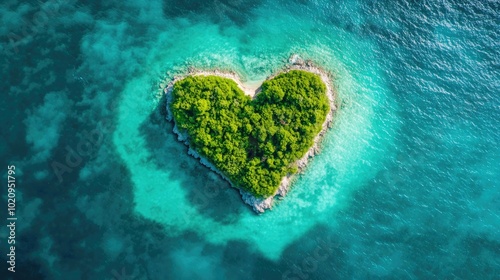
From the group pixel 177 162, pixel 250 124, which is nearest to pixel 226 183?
pixel 177 162

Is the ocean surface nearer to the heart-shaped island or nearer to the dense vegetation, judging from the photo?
the heart-shaped island

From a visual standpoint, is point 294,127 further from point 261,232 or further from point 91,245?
point 91,245

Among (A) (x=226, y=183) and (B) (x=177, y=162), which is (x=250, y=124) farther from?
(B) (x=177, y=162)

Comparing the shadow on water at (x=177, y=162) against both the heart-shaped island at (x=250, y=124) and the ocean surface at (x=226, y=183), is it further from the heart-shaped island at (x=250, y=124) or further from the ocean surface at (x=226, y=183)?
the heart-shaped island at (x=250, y=124)

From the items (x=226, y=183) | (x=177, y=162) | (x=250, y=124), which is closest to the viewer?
(x=250, y=124)

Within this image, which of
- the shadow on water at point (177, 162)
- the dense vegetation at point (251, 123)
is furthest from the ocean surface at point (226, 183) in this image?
the dense vegetation at point (251, 123)

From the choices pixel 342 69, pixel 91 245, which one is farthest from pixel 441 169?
pixel 91 245
